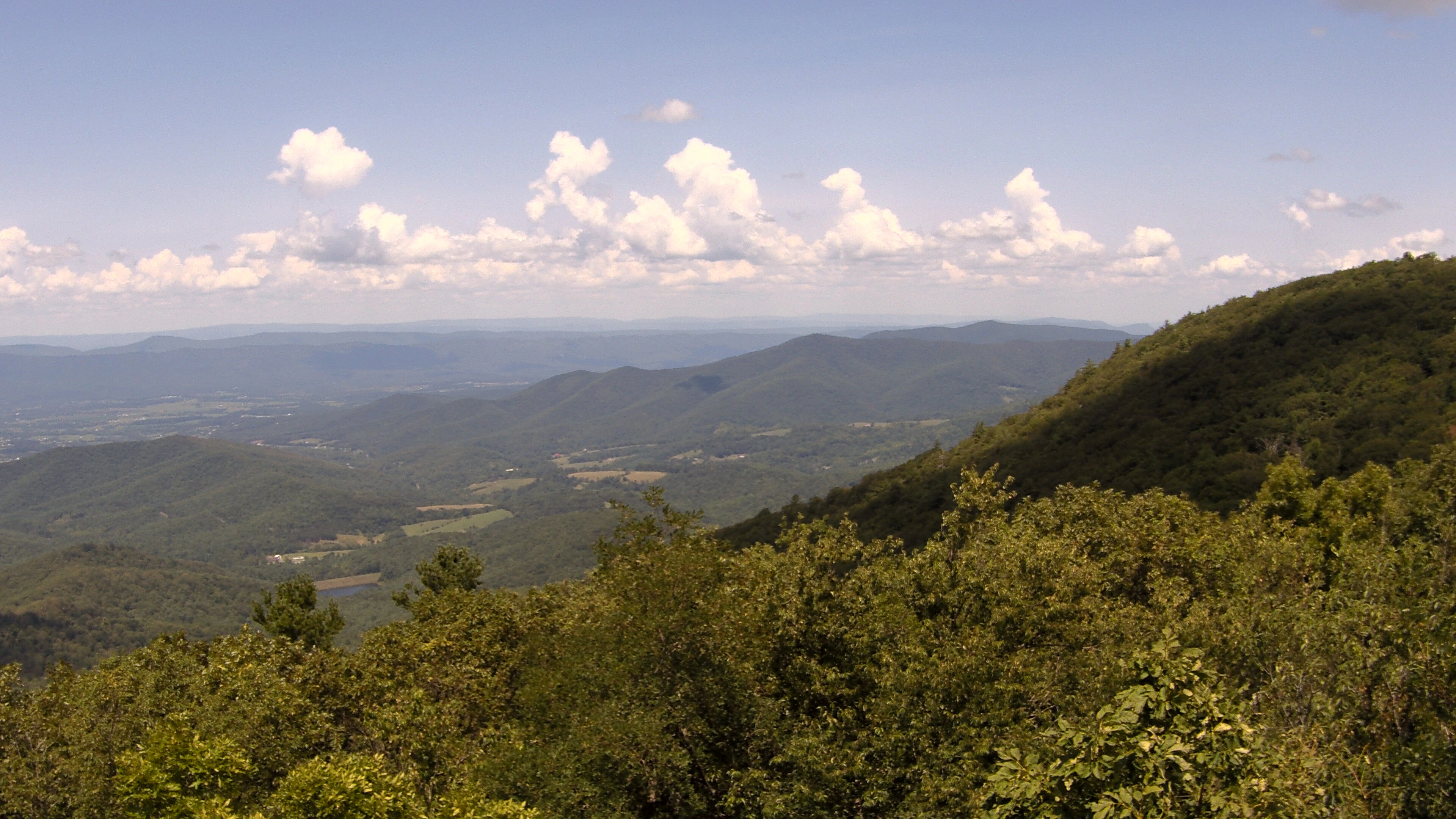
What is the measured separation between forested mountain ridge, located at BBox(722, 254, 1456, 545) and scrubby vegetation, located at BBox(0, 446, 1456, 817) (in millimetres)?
44075

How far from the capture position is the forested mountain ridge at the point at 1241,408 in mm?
70062

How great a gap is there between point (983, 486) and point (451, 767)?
66.4ft

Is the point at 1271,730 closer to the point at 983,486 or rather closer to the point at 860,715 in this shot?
the point at 860,715

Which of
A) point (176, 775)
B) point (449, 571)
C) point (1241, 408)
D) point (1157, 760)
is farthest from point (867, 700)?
point (1241, 408)

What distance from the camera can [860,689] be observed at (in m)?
21.2

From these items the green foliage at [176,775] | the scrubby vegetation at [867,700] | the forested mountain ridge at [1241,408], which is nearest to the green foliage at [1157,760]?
the scrubby vegetation at [867,700]

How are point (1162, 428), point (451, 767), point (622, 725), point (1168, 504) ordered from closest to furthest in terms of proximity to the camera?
point (622, 725) < point (451, 767) < point (1168, 504) < point (1162, 428)

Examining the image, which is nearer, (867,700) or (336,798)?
(336,798)

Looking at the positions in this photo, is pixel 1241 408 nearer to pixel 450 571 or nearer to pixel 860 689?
pixel 450 571

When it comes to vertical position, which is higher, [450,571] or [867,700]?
[867,700]

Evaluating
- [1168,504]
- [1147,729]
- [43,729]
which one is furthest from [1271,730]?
[43,729]

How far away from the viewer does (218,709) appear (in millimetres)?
27250

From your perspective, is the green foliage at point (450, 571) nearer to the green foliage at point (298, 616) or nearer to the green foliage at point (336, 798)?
the green foliage at point (298, 616)

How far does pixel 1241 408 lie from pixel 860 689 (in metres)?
83.8
